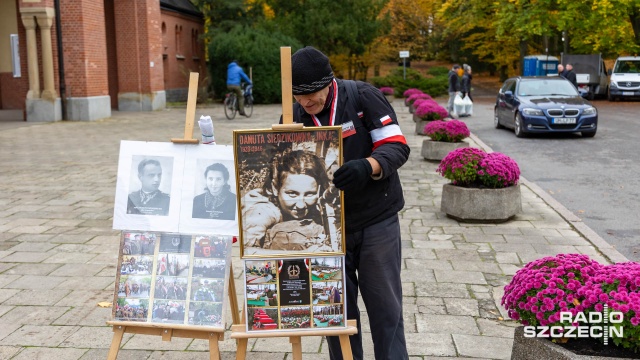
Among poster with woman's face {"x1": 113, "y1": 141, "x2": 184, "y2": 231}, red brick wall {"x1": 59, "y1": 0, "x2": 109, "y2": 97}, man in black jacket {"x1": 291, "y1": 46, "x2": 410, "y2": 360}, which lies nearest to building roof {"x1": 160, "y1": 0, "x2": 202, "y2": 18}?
red brick wall {"x1": 59, "y1": 0, "x2": 109, "y2": 97}

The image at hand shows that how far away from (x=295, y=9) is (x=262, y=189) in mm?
40597

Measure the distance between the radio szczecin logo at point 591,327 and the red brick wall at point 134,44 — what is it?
28215 mm

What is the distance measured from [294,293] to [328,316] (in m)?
0.21

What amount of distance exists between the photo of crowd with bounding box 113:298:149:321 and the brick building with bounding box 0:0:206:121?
809 inches

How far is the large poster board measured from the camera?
12.7 ft

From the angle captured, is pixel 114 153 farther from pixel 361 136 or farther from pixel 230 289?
pixel 361 136

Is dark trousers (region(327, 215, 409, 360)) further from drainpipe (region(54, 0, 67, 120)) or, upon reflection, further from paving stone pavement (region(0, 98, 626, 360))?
drainpipe (region(54, 0, 67, 120))

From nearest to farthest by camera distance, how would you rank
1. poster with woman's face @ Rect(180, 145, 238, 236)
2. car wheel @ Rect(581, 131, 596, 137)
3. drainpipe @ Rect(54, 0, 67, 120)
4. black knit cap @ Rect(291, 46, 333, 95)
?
black knit cap @ Rect(291, 46, 333, 95) < poster with woman's face @ Rect(180, 145, 238, 236) < car wheel @ Rect(581, 131, 596, 137) < drainpipe @ Rect(54, 0, 67, 120)

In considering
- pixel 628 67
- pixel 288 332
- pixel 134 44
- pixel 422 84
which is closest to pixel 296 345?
pixel 288 332

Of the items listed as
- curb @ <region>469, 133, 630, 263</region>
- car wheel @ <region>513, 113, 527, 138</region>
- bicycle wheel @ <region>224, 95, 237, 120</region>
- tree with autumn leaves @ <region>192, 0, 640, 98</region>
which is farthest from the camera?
tree with autumn leaves @ <region>192, 0, 640, 98</region>

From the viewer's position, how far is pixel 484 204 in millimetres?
8203

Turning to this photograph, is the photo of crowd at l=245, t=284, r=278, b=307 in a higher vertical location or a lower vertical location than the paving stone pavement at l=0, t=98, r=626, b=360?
higher

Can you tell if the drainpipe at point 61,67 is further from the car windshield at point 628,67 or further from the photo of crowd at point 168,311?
the car windshield at point 628,67

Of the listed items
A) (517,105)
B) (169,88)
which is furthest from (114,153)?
(169,88)
